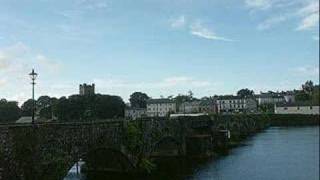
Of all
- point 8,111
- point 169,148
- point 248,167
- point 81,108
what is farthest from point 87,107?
point 248,167

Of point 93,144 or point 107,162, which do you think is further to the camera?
point 107,162

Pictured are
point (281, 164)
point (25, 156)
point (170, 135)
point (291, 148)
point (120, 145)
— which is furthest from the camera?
point (291, 148)

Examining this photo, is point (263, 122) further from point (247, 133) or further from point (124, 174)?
point (124, 174)

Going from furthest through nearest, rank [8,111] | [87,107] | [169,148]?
[87,107], [8,111], [169,148]

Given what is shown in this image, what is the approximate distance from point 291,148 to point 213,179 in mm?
34465

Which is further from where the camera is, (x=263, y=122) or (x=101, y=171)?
(x=263, y=122)

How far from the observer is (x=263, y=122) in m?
163

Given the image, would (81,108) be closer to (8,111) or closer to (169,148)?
(8,111)

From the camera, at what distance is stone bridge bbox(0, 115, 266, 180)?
29219 millimetres

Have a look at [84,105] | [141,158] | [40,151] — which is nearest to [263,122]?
[84,105]

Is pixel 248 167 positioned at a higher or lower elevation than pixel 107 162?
lower

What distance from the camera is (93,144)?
39344 millimetres

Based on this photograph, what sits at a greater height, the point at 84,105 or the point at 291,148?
the point at 84,105

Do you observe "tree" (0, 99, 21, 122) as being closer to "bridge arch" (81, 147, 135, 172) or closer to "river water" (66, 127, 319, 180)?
"bridge arch" (81, 147, 135, 172)
